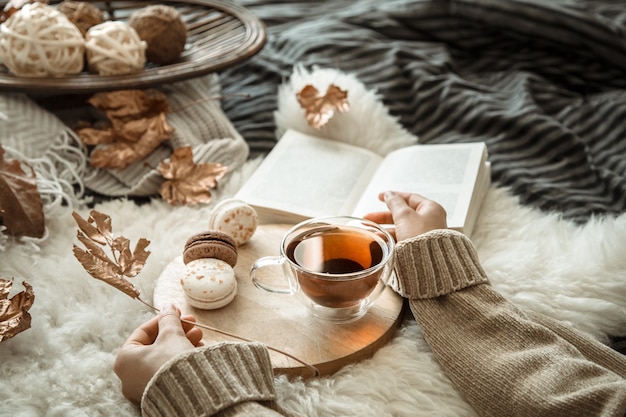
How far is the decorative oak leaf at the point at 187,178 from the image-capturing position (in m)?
1.06

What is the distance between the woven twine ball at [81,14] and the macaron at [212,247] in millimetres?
550

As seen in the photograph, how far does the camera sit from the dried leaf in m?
0.93

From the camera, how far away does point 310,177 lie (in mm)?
1070

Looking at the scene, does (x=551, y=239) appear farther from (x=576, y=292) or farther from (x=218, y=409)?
(x=218, y=409)

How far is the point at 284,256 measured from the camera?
0.76 meters

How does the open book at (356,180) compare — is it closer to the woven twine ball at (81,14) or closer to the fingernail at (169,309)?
the fingernail at (169,309)

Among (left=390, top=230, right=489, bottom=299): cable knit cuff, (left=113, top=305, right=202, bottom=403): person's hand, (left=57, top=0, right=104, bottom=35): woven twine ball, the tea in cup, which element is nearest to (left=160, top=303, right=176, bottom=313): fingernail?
(left=113, top=305, right=202, bottom=403): person's hand

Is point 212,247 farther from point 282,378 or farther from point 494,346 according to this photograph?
point 494,346

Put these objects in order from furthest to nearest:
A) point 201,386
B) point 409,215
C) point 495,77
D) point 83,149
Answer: point 495,77 < point 83,149 < point 409,215 < point 201,386

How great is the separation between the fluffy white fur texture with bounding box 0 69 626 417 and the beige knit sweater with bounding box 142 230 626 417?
0.14 feet

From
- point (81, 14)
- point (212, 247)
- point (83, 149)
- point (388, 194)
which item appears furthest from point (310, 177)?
point (81, 14)

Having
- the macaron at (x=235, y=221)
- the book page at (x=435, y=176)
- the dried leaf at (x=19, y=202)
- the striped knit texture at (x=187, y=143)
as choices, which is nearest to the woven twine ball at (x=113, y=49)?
the striped knit texture at (x=187, y=143)

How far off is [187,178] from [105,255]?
359 mm

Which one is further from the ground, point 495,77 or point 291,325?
point 495,77
